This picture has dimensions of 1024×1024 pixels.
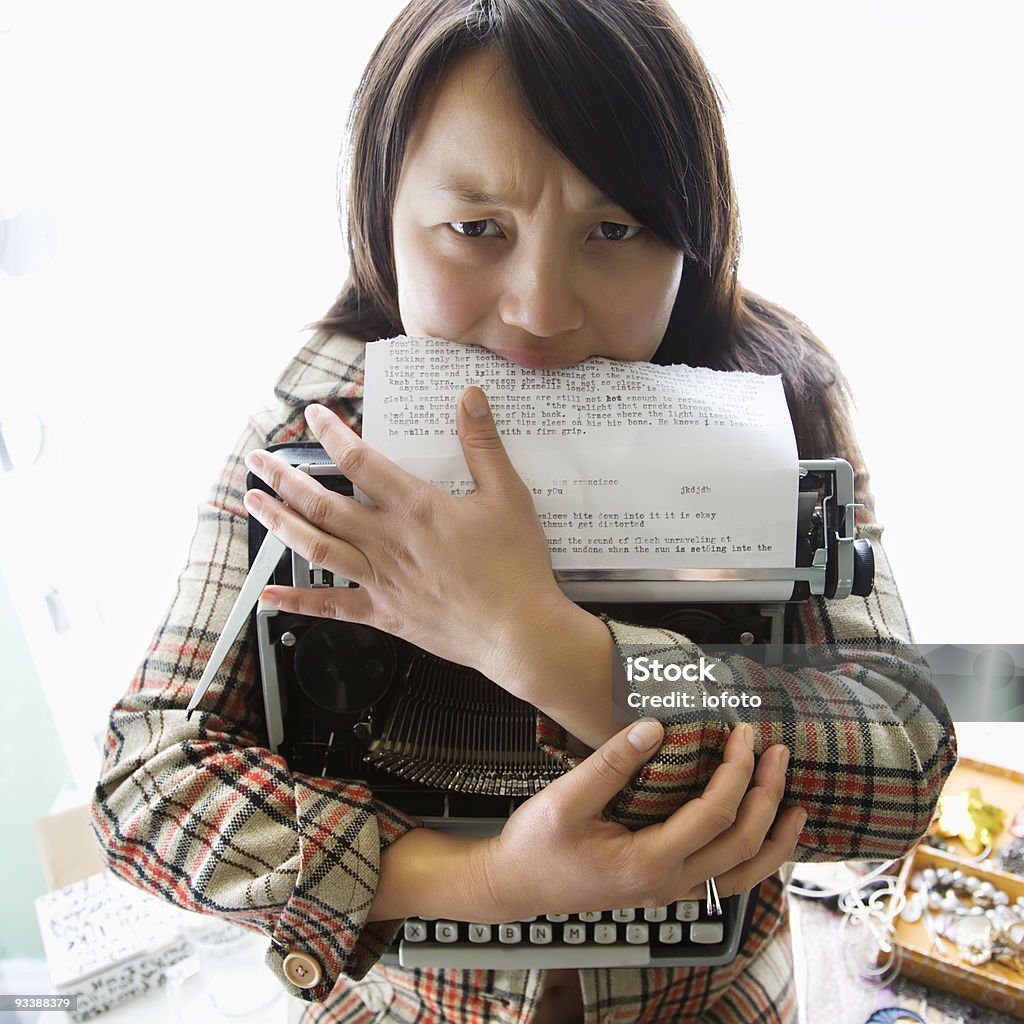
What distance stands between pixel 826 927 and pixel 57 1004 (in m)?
0.96

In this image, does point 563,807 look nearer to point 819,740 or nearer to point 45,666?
point 819,740

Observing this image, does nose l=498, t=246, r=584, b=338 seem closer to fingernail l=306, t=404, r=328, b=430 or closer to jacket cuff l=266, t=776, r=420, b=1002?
fingernail l=306, t=404, r=328, b=430

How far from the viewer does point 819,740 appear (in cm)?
65

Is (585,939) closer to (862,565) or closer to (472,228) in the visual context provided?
(862,565)

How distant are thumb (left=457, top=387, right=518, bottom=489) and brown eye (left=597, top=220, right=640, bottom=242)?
0.15 meters

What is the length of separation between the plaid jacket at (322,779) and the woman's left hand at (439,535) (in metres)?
0.09

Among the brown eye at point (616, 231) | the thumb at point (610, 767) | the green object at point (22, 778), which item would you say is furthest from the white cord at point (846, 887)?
the green object at point (22, 778)

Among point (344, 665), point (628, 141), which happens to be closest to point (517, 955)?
point (344, 665)

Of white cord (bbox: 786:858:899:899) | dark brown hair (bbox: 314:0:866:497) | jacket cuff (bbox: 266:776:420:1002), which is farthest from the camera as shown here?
white cord (bbox: 786:858:899:899)

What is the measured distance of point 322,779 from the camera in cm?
71

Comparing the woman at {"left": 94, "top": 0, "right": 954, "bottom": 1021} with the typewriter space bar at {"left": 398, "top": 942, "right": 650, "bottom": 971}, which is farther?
the typewriter space bar at {"left": 398, "top": 942, "right": 650, "bottom": 971}

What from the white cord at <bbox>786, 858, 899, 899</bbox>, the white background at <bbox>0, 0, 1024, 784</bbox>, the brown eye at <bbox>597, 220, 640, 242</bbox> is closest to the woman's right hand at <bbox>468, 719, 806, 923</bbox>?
the white background at <bbox>0, 0, 1024, 784</bbox>

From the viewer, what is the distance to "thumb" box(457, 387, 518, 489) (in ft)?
1.90

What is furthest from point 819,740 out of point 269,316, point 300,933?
point 269,316
